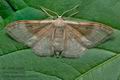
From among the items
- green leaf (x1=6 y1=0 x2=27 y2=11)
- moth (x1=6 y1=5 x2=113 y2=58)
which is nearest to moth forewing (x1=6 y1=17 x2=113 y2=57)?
moth (x1=6 y1=5 x2=113 y2=58)

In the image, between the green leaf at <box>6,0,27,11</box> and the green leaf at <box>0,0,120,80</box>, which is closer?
the green leaf at <box>0,0,120,80</box>

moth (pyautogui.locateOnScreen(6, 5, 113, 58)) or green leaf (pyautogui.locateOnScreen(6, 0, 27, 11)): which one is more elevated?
green leaf (pyautogui.locateOnScreen(6, 0, 27, 11))

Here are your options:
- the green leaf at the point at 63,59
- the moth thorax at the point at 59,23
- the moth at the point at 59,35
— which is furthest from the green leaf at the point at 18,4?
the moth thorax at the point at 59,23

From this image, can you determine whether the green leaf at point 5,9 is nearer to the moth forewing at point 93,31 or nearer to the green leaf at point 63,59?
the green leaf at point 63,59

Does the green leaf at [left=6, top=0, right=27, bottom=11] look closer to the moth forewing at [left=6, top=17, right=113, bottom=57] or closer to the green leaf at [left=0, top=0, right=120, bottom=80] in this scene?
the green leaf at [left=0, top=0, right=120, bottom=80]

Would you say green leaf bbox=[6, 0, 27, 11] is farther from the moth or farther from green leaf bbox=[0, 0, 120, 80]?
the moth

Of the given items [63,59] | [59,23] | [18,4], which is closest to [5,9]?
[18,4]

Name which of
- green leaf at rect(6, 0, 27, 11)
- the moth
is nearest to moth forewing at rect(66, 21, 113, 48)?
the moth
